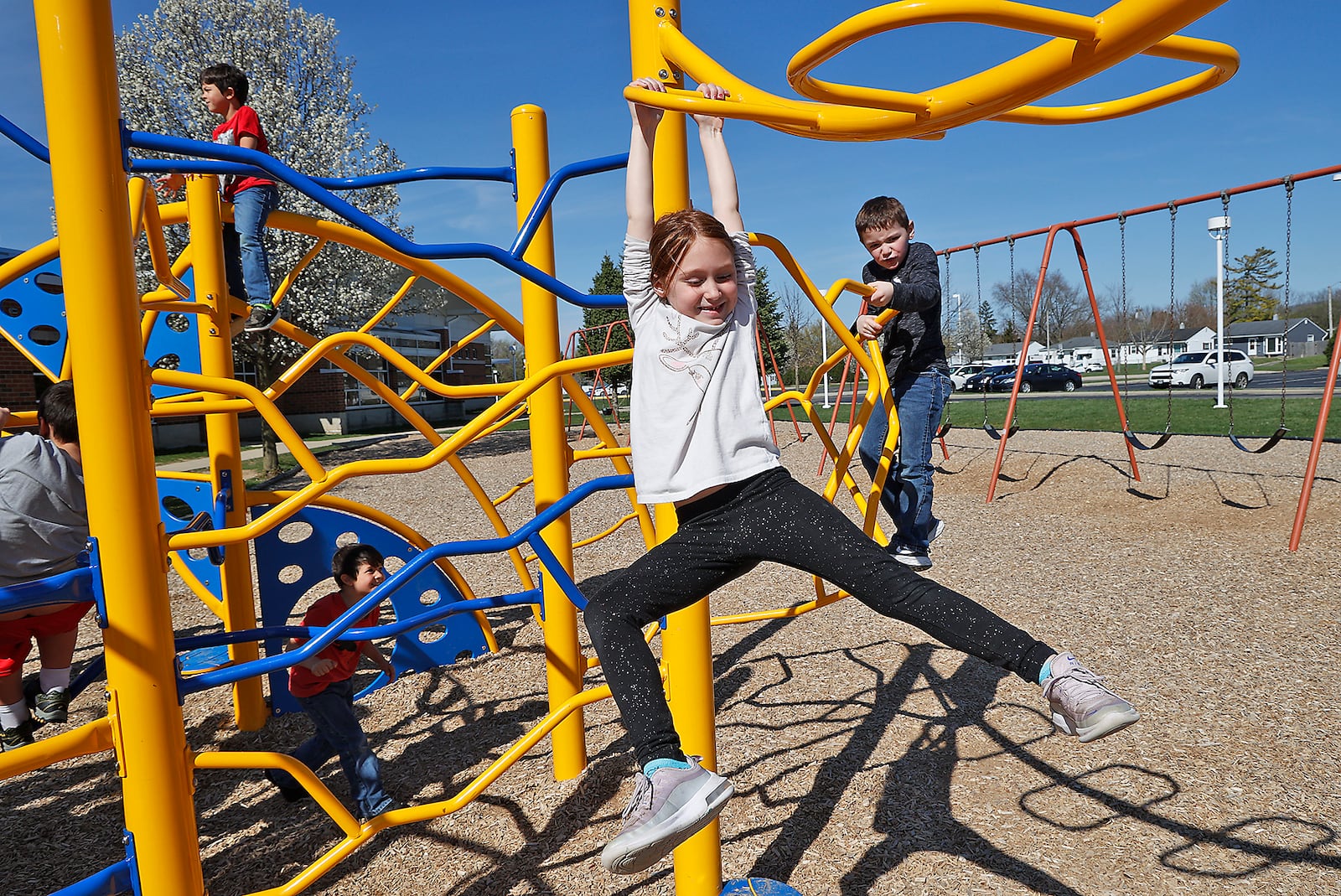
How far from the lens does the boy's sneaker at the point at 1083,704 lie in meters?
1.36

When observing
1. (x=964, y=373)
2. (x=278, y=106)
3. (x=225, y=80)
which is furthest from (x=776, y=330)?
(x=225, y=80)

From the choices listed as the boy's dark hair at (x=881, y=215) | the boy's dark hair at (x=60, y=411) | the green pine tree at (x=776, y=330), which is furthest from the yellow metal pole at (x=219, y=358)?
the green pine tree at (x=776, y=330)

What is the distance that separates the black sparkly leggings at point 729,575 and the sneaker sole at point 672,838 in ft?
0.38

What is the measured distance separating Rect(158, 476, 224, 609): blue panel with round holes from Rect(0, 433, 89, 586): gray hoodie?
0.59 meters

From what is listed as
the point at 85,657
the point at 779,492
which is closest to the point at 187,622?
the point at 85,657

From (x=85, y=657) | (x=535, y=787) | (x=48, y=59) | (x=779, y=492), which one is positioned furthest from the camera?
(x=85, y=657)

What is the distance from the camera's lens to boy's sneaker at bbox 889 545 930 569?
3.05 m

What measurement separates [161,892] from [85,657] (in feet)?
12.8

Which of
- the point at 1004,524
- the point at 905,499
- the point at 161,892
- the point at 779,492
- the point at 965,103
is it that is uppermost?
A: the point at 965,103

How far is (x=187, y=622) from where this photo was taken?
545cm

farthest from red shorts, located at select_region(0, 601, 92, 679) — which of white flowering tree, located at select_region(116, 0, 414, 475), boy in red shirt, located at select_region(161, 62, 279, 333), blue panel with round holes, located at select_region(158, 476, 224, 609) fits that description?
white flowering tree, located at select_region(116, 0, 414, 475)

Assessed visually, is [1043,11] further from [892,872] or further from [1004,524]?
[1004,524]

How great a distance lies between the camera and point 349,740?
2.71 metres

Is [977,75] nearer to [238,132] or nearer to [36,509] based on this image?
[36,509]
